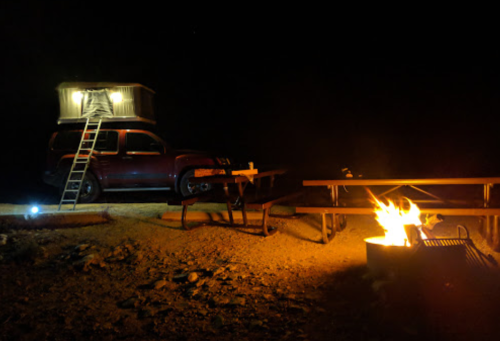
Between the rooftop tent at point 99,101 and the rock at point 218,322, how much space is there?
8.77 metres

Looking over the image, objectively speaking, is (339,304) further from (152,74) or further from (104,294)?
(152,74)

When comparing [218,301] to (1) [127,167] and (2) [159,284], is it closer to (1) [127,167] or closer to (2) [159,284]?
(2) [159,284]

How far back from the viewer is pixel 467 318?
3.23 meters

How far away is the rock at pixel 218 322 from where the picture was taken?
341 cm

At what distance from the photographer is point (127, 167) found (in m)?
10.5

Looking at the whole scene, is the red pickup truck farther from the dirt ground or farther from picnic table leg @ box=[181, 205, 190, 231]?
the dirt ground

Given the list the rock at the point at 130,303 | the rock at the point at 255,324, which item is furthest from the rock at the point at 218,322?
the rock at the point at 130,303

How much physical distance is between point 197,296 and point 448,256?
265 centimetres

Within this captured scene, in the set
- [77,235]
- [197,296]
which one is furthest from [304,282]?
[77,235]

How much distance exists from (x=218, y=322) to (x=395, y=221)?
8.85 ft

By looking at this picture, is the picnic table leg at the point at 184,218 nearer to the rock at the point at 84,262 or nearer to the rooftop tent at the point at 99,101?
the rock at the point at 84,262

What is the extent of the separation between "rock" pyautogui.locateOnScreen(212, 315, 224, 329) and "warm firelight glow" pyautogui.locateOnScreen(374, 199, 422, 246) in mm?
2395

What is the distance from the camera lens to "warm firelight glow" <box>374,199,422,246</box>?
486 cm

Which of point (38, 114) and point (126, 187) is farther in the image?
point (38, 114)
